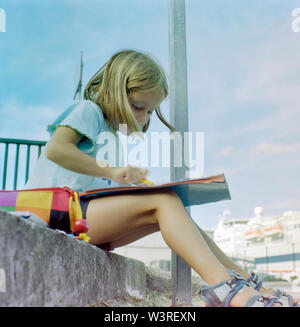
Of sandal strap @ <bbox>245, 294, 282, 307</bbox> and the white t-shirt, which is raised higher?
the white t-shirt

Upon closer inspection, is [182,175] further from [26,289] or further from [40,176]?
[26,289]

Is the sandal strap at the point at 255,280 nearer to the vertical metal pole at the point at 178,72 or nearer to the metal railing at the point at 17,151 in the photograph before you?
the vertical metal pole at the point at 178,72

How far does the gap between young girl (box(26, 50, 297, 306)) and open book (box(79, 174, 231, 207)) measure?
0.5 inches

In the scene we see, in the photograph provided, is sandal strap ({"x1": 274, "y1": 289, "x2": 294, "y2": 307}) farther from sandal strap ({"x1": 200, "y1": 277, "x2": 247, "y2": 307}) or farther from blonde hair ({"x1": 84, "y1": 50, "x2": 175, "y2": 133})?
blonde hair ({"x1": 84, "y1": 50, "x2": 175, "y2": 133})

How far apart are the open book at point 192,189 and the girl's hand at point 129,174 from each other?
2 cm

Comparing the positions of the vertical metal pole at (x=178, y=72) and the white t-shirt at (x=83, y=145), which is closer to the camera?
the white t-shirt at (x=83, y=145)

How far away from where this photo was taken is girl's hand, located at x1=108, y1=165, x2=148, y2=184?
0.61 metres

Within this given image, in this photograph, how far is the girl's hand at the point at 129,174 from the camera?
61cm

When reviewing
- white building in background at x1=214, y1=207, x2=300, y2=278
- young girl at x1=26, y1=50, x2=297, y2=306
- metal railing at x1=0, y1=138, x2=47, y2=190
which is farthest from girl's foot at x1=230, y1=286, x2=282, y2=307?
white building in background at x1=214, y1=207, x2=300, y2=278

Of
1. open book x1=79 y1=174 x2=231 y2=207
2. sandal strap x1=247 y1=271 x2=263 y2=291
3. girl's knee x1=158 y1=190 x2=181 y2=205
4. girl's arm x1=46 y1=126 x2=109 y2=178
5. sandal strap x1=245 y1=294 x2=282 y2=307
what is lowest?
sandal strap x1=245 y1=294 x2=282 y2=307

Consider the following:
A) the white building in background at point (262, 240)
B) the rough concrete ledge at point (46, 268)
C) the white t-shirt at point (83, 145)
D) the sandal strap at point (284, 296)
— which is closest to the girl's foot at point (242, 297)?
the sandal strap at point (284, 296)

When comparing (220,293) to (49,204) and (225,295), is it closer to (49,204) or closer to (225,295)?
(225,295)

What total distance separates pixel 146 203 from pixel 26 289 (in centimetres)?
29
